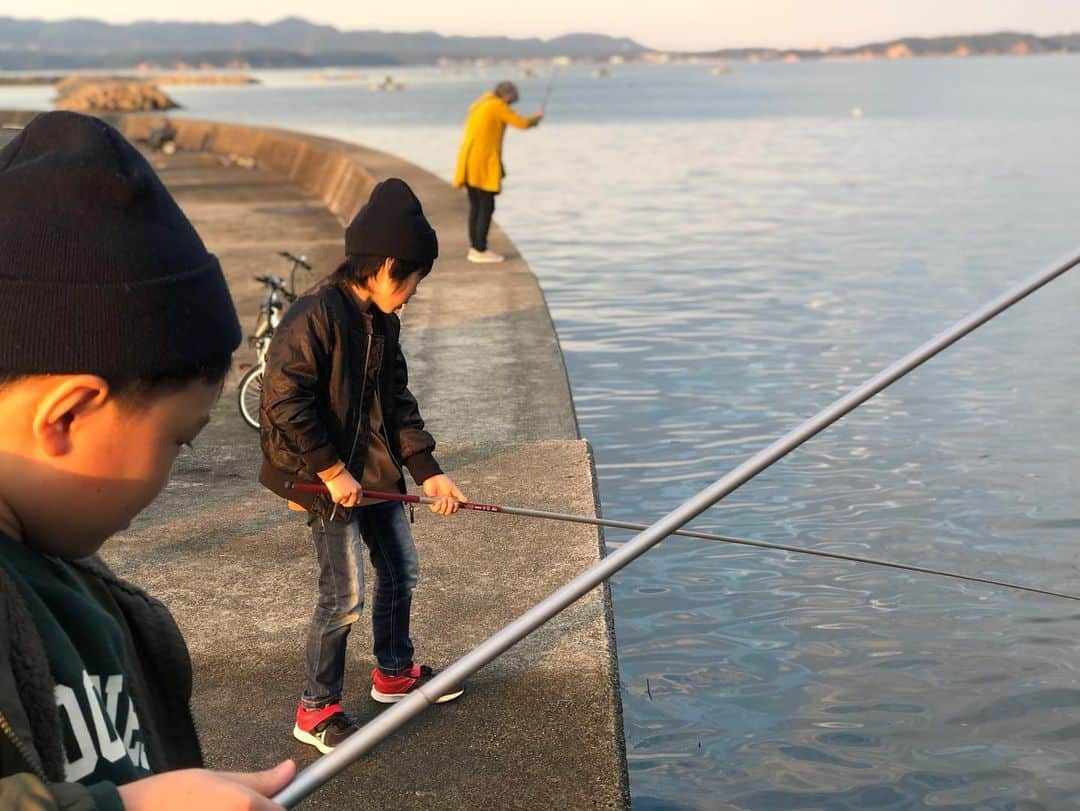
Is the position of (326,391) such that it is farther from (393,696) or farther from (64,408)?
(64,408)

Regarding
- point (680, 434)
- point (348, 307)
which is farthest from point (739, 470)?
point (680, 434)

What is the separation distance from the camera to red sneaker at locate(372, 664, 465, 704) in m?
4.05

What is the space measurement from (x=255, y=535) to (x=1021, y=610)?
3.30 m

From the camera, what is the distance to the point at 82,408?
122 cm

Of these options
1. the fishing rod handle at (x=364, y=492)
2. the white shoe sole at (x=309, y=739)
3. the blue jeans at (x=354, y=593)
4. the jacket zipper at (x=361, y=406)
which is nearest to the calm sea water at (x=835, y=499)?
the blue jeans at (x=354, y=593)

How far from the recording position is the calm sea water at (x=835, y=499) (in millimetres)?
4934

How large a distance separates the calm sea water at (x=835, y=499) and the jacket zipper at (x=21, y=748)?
3.55 m

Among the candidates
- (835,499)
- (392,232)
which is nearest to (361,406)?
(392,232)

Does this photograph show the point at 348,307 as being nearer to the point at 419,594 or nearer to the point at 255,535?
the point at 419,594

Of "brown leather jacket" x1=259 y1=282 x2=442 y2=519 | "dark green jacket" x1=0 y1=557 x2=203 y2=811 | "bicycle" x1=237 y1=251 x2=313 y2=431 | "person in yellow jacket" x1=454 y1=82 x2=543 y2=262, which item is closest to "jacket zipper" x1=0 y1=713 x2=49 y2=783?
"dark green jacket" x1=0 y1=557 x2=203 y2=811

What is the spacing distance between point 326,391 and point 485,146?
9.37m

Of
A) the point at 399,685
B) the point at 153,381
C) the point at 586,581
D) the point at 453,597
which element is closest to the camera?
the point at 153,381

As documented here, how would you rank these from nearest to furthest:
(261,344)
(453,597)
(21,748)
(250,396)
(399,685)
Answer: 1. (21,748)
2. (399,685)
3. (453,597)
4. (250,396)
5. (261,344)

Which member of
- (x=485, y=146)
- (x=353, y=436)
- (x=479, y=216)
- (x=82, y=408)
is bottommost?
(x=479, y=216)
